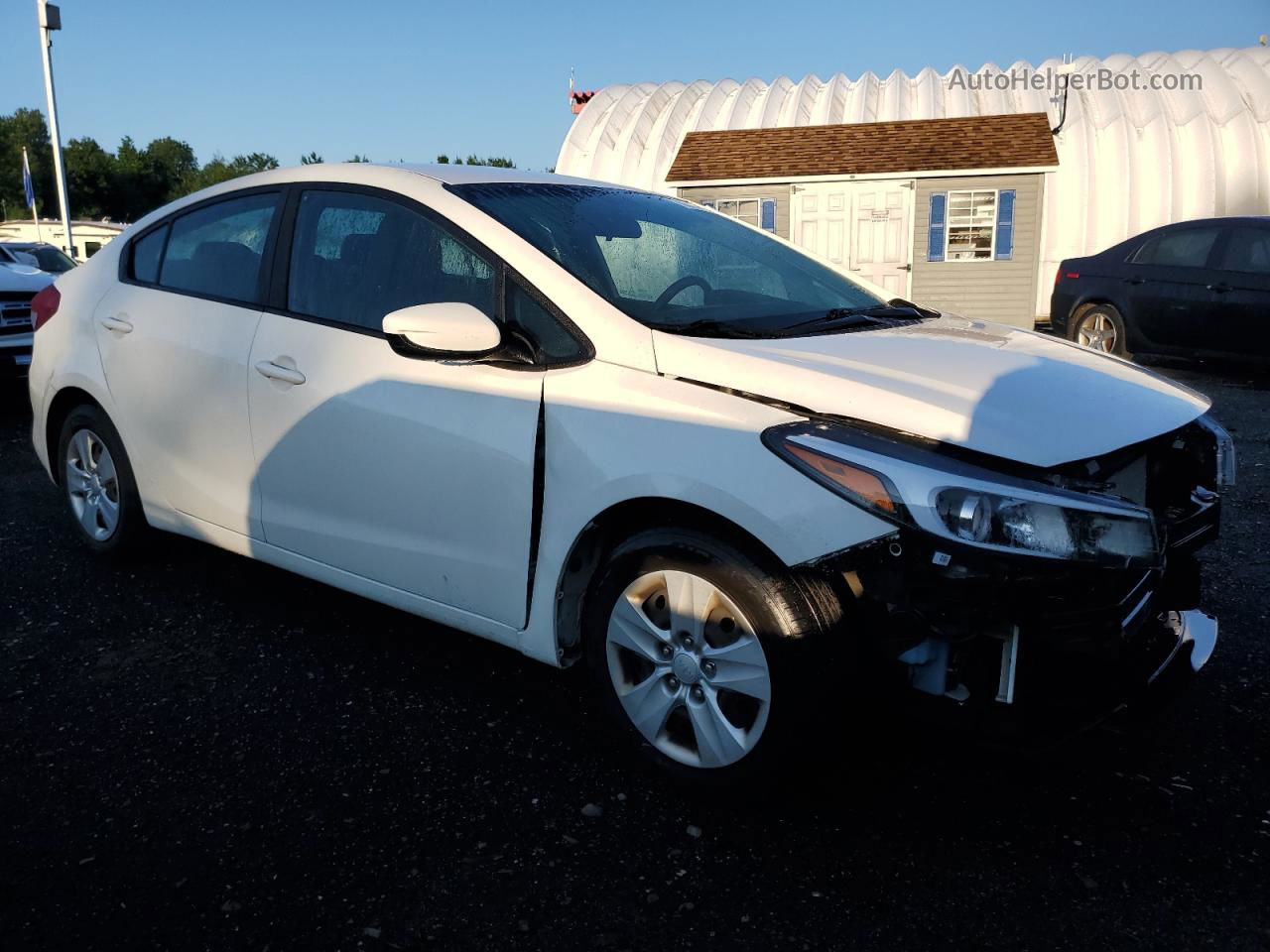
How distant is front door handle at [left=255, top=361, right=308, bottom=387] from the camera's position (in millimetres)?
3273

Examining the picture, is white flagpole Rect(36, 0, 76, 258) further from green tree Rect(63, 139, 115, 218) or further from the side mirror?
green tree Rect(63, 139, 115, 218)

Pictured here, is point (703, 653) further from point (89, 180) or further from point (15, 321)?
point (89, 180)

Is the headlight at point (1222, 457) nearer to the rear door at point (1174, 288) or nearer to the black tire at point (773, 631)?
the black tire at point (773, 631)

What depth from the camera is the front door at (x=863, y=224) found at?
1778 cm

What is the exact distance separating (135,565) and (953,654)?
3.63 m

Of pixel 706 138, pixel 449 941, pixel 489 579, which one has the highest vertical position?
pixel 706 138

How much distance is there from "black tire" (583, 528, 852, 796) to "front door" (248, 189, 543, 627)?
47 centimetres

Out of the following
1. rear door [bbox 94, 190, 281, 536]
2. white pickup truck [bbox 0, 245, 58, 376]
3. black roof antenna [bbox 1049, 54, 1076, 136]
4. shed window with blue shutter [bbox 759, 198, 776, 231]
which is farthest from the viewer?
black roof antenna [bbox 1049, 54, 1076, 136]

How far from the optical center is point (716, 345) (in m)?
2.59

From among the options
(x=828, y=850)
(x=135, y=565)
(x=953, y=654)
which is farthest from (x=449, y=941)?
(x=135, y=565)

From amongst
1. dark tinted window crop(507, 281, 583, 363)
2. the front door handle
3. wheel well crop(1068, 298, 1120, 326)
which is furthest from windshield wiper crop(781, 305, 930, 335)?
wheel well crop(1068, 298, 1120, 326)

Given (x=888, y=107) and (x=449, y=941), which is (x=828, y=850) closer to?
(x=449, y=941)

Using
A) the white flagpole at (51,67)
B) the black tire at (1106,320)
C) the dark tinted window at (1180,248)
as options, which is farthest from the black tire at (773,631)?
the white flagpole at (51,67)

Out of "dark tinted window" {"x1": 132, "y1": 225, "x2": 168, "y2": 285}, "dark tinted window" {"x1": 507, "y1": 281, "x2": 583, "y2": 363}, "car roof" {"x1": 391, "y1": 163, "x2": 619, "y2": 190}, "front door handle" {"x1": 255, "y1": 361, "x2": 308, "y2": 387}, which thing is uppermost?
"car roof" {"x1": 391, "y1": 163, "x2": 619, "y2": 190}
